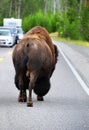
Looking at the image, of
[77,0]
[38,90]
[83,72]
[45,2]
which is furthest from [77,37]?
[45,2]

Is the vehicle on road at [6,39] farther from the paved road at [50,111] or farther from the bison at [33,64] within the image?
the bison at [33,64]

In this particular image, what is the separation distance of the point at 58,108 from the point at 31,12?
141895mm

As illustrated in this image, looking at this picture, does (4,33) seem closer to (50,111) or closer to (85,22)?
(85,22)

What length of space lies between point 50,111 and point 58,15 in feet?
256

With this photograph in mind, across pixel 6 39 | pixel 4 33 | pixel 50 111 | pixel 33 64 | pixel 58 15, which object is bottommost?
pixel 58 15

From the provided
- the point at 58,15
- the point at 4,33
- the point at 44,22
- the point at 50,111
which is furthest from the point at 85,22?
the point at 50,111

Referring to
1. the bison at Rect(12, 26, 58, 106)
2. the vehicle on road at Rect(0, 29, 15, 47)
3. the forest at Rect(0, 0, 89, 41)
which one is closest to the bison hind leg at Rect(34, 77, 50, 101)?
the bison at Rect(12, 26, 58, 106)

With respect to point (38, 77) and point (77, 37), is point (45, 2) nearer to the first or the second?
point (77, 37)

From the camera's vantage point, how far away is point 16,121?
31.5 feet

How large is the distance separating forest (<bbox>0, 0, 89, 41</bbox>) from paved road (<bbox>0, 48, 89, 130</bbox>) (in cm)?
4756

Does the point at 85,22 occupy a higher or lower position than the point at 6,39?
lower

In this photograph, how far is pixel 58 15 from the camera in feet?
290

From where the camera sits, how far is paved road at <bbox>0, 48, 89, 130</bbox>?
9242mm

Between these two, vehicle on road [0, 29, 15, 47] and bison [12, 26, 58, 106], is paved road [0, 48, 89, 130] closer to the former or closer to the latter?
bison [12, 26, 58, 106]
